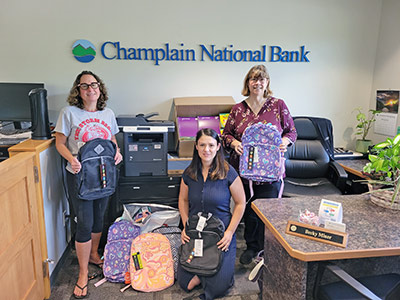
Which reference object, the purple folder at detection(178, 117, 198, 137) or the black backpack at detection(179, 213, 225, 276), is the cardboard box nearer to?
the purple folder at detection(178, 117, 198, 137)

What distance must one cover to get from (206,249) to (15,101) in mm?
2210

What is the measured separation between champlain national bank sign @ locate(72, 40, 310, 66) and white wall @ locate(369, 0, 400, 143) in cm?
82

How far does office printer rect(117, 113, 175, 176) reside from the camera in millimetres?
2631

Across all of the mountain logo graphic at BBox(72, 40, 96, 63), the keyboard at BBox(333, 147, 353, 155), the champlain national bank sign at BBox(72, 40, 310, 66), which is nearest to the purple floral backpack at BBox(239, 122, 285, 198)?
the champlain national bank sign at BBox(72, 40, 310, 66)

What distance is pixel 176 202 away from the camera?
2.83 m

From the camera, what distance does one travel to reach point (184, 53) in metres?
3.18

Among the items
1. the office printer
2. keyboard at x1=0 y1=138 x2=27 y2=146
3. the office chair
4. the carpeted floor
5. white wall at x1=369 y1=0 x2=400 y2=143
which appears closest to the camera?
the office chair

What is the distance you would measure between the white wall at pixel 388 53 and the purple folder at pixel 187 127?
2104 millimetres

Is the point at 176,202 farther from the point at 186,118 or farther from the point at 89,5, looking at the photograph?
the point at 89,5

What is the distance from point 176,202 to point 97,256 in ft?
2.61

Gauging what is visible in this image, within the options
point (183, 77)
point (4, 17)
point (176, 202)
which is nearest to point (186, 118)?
point (183, 77)

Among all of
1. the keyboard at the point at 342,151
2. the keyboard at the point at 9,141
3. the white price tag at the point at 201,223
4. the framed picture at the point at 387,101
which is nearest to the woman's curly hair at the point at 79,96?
the keyboard at the point at 9,141

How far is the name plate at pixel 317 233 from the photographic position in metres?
1.38

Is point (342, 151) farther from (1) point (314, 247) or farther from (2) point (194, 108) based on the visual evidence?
(1) point (314, 247)
